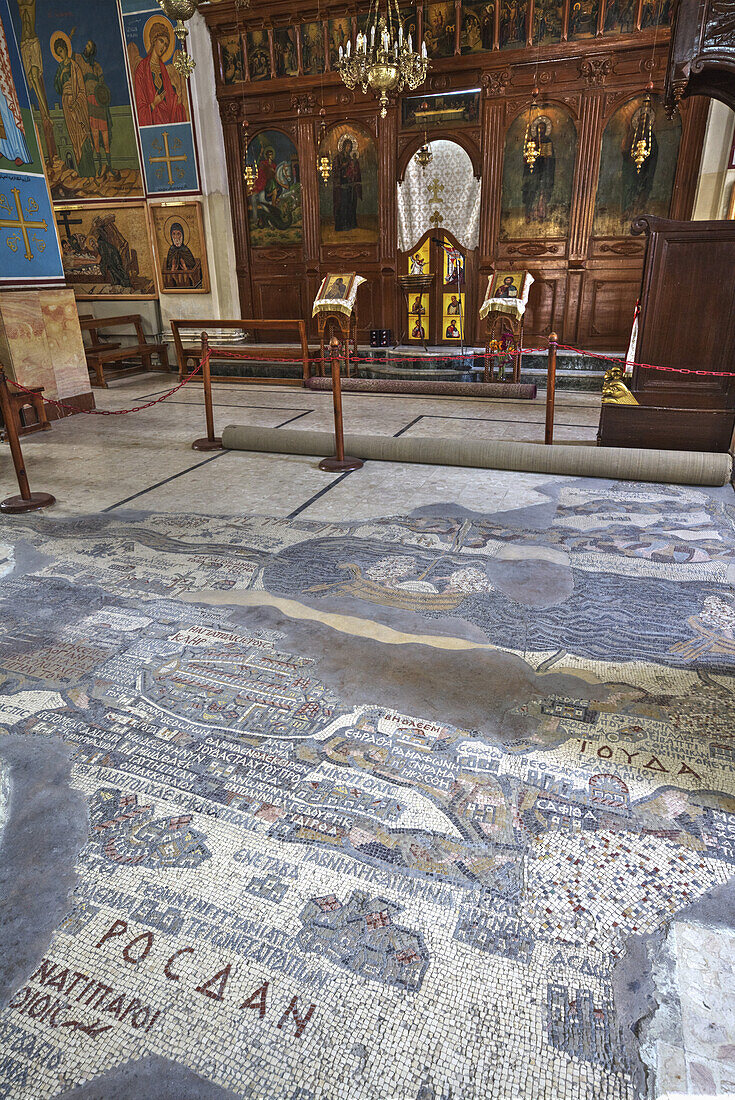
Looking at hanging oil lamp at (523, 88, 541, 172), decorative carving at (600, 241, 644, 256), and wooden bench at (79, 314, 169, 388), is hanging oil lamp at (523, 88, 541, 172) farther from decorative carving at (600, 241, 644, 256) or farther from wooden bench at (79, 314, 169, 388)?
wooden bench at (79, 314, 169, 388)

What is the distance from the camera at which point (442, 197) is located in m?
12.9

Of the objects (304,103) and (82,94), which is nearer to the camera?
(304,103)

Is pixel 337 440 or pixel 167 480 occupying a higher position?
pixel 337 440

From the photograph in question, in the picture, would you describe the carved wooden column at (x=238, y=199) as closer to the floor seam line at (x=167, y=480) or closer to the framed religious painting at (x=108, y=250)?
the framed religious painting at (x=108, y=250)

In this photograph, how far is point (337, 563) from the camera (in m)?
4.85

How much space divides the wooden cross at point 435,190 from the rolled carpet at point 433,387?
13.1 feet

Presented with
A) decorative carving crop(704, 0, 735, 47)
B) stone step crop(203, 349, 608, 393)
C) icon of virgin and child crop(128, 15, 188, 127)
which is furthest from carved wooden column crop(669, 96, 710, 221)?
icon of virgin and child crop(128, 15, 188, 127)

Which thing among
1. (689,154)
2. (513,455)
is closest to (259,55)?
(689,154)

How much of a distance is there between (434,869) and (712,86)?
820 cm

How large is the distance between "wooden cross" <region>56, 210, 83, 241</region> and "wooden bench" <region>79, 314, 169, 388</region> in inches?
83.9

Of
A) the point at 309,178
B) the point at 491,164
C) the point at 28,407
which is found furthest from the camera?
the point at 309,178

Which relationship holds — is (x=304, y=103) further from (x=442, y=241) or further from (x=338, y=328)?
(x=338, y=328)

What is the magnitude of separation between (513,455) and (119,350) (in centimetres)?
992

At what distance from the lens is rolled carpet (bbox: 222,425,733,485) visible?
6.27m
